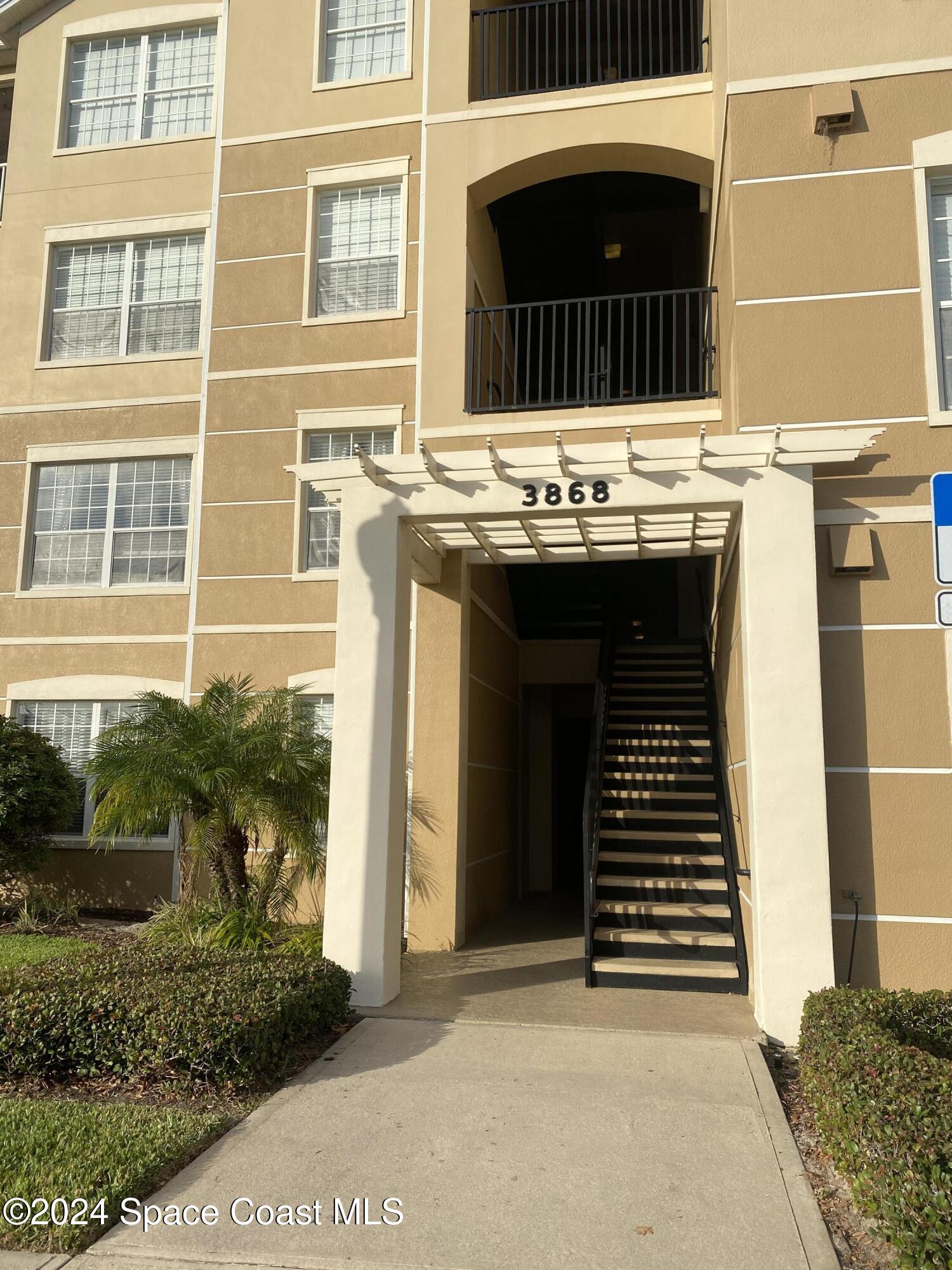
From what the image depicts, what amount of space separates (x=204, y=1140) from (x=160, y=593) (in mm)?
7922

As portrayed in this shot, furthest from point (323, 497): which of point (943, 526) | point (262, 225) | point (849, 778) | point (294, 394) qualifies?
point (943, 526)

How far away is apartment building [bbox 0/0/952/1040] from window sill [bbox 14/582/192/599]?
0.17ft

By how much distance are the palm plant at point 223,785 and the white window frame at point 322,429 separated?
1.94 metres

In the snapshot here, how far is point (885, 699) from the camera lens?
23.9ft

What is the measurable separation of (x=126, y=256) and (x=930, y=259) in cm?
962

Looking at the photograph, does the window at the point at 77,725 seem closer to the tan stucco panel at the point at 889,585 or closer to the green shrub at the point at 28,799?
the green shrub at the point at 28,799

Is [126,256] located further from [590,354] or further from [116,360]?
[590,354]

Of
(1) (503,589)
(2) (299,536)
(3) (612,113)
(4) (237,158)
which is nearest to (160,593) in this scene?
(2) (299,536)

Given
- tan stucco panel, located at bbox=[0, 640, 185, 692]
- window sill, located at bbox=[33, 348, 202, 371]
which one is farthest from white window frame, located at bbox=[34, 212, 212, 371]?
tan stucco panel, located at bbox=[0, 640, 185, 692]

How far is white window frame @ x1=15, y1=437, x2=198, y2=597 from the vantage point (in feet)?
39.1

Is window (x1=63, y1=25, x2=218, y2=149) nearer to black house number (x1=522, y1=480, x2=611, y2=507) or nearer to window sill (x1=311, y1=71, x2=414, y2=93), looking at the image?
window sill (x1=311, y1=71, x2=414, y2=93)

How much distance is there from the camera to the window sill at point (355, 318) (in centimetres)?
1157

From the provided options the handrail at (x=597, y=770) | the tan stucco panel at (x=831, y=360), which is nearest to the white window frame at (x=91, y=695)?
the handrail at (x=597, y=770)

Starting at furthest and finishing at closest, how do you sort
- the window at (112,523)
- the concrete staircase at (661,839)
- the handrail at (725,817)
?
the window at (112,523) → the concrete staircase at (661,839) → the handrail at (725,817)
